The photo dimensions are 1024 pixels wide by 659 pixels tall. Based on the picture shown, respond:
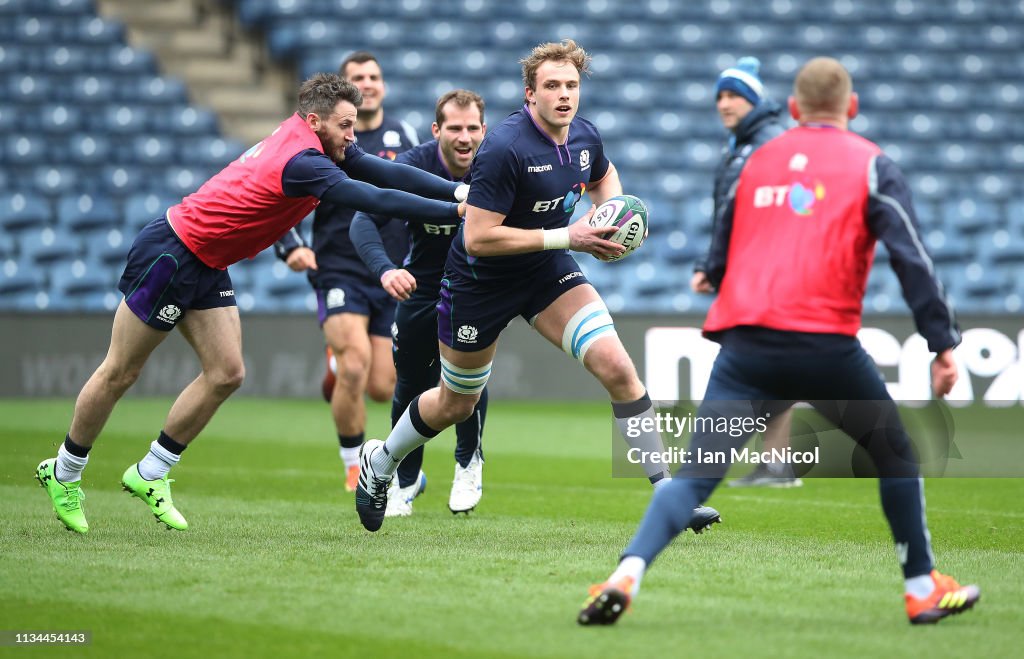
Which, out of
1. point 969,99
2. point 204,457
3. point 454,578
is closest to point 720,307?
point 454,578

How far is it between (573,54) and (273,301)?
11776 mm

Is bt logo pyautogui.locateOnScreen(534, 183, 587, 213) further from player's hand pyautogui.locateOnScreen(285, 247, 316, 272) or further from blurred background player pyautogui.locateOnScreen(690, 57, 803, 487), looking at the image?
player's hand pyautogui.locateOnScreen(285, 247, 316, 272)

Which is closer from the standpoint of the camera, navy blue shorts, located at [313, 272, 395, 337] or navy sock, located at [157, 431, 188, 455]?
navy sock, located at [157, 431, 188, 455]

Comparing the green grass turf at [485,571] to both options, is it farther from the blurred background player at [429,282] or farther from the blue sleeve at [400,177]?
the blue sleeve at [400,177]

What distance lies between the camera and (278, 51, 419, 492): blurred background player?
8.74 m

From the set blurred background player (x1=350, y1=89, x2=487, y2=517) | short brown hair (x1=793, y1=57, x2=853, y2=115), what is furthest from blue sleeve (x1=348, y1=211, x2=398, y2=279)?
short brown hair (x1=793, y1=57, x2=853, y2=115)

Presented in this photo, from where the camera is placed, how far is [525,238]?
19.8 ft

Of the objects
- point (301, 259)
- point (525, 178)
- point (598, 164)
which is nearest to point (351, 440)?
point (301, 259)

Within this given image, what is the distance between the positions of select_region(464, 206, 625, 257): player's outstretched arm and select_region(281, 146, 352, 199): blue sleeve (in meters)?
0.71

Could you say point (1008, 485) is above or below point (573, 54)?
below

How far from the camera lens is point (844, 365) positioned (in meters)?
4.53

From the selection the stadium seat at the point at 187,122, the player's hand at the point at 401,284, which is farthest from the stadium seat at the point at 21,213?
the player's hand at the point at 401,284

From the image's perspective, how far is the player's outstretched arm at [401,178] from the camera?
6633mm

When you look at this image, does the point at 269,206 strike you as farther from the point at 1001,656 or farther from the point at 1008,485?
the point at 1008,485
